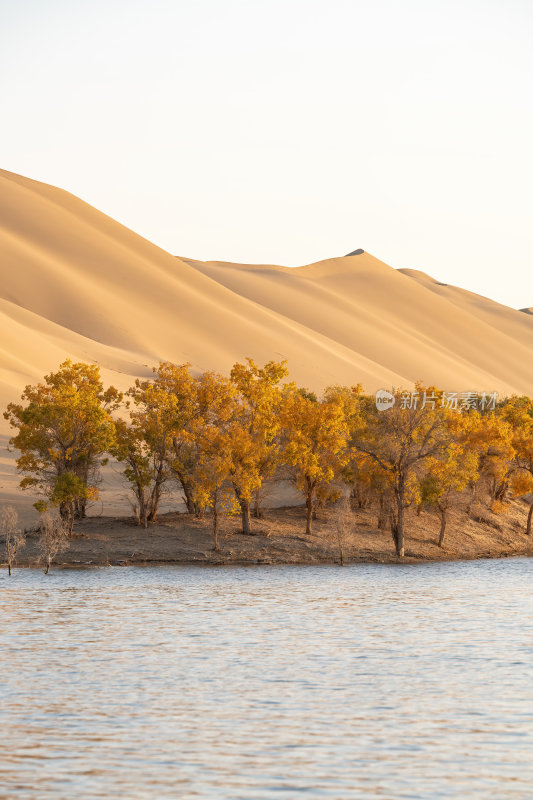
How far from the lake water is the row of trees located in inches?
382

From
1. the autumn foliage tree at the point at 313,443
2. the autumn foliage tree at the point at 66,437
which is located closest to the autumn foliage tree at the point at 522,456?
the autumn foliage tree at the point at 313,443

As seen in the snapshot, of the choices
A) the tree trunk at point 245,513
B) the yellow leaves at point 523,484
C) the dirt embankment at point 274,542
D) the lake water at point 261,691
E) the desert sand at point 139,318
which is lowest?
the lake water at point 261,691

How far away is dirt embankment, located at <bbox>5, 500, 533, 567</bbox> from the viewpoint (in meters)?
52.5

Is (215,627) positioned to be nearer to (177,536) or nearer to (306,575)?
(306,575)

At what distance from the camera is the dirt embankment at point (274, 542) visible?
5250 centimetres

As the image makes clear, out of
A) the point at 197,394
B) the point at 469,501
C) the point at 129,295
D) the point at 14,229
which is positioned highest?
the point at 14,229

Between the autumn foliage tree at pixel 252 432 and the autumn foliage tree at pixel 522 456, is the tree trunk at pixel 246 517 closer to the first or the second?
the autumn foliage tree at pixel 252 432

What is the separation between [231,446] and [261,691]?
29659 millimetres

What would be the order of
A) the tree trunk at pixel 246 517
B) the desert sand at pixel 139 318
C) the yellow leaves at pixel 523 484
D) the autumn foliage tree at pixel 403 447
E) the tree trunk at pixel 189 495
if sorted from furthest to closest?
the desert sand at pixel 139 318
the yellow leaves at pixel 523 484
the tree trunk at pixel 189 495
the tree trunk at pixel 246 517
the autumn foliage tree at pixel 403 447

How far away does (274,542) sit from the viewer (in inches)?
2218

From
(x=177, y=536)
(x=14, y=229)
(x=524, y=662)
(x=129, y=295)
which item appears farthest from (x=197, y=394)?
(x=14, y=229)

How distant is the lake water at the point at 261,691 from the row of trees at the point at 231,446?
31.8ft

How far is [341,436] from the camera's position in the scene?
195 feet

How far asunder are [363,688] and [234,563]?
90.8ft
